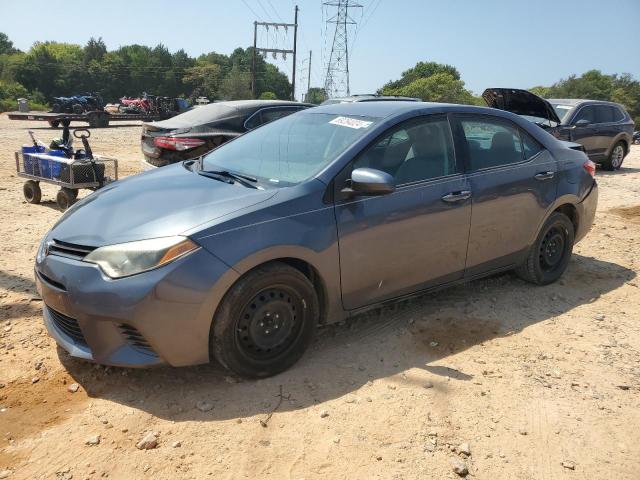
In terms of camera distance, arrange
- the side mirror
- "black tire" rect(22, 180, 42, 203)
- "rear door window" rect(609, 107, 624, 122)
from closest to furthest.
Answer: the side mirror, "black tire" rect(22, 180, 42, 203), "rear door window" rect(609, 107, 624, 122)

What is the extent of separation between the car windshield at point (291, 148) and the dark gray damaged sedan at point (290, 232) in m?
0.02

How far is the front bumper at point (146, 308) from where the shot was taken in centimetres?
279

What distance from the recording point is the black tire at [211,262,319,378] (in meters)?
2.99

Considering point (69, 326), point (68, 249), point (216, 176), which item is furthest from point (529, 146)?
point (69, 326)

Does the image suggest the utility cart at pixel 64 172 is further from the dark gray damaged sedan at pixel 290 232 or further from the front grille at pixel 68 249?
the front grille at pixel 68 249

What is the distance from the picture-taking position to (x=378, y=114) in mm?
3867

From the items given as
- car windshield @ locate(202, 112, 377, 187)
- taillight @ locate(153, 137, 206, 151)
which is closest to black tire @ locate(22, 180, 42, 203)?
taillight @ locate(153, 137, 206, 151)

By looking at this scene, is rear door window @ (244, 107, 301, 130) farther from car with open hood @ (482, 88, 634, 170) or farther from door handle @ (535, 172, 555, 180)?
car with open hood @ (482, 88, 634, 170)

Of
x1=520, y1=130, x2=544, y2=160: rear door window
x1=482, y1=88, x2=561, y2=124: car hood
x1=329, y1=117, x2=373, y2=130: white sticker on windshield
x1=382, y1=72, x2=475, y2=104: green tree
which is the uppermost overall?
x1=382, y1=72, x2=475, y2=104: green tree

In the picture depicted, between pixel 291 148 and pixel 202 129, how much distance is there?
4.48m

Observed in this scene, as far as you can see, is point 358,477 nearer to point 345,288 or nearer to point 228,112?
point 345,288

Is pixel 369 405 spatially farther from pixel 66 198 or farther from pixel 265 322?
pixel 66 198

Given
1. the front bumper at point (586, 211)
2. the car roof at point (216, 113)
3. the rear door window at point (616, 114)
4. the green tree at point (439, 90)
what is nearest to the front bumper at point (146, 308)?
the front bumper at point (586, 211)

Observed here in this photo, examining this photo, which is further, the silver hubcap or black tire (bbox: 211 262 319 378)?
the silver hubcap
